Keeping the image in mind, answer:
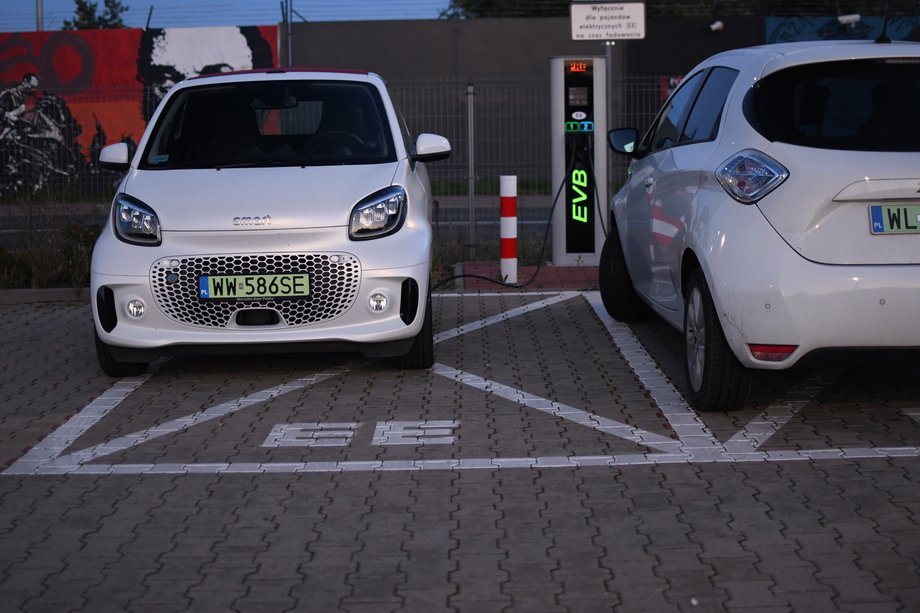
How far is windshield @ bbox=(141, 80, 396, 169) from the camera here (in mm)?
7867

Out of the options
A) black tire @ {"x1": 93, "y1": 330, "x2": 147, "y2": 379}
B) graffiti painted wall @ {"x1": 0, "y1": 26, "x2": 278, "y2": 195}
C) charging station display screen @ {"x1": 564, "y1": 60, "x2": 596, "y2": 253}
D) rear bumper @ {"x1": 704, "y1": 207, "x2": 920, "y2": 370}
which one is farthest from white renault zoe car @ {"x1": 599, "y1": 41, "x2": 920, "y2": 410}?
graffiti painted wall @ {"x1": 0, "y1": 26, "x2": 278, "y2": 195}

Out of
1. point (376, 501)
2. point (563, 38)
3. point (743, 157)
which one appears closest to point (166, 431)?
point (376, 501)

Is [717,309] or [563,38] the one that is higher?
[563,38]

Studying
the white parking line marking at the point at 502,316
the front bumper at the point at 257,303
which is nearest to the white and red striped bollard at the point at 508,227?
the white parking line marking at the point at 502,316

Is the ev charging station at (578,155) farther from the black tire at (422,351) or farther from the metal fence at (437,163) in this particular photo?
the black tire at (422,351)

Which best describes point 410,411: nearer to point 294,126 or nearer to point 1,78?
point 294,126

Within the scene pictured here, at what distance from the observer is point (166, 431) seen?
625 cm

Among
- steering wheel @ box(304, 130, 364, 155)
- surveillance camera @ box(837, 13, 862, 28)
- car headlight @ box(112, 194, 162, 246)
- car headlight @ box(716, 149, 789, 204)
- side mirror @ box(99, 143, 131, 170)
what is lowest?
car headlight @ box(112, 194, 162, 246)

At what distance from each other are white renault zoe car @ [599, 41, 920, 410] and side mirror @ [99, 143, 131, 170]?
3441 millimetres

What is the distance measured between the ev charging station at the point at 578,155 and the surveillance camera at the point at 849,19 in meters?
17.5

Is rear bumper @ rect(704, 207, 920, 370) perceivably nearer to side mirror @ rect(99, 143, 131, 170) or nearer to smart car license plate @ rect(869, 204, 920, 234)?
smart car license plate @ rect(869, 204, 920, 234)

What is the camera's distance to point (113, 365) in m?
7.45

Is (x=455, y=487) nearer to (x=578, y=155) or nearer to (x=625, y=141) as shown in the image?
(x=625, y=141)

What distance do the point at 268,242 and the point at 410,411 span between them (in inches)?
49.4
